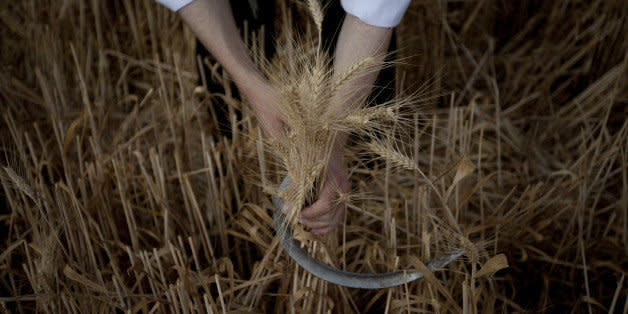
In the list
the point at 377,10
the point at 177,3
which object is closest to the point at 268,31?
the point at 177,3

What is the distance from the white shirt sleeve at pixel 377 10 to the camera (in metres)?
0.64

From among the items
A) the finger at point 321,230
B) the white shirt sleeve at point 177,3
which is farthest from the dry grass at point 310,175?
the white shirt sleeve at point 177,3

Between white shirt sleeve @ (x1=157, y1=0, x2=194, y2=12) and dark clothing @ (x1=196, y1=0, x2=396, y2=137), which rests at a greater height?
white shirt sleeve @ (x1=157, y1=0, x2=194, y2=12)

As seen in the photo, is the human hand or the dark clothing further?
Result: the dark clothing

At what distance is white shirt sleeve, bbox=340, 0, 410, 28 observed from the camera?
638 millimetres

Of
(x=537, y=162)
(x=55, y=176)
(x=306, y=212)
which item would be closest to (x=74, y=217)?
(x=55, y=176)

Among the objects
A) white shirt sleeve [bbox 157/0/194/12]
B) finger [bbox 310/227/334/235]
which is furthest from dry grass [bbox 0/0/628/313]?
white shirt sleeve [bbox 157/0/194/12]

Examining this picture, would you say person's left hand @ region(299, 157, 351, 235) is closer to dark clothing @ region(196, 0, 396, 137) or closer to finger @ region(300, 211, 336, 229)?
finger @ region(300, 211, 336, 229)

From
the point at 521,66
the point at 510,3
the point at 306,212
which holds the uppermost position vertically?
the point at 306,212

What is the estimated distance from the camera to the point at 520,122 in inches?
57.8

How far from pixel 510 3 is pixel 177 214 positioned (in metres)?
1.48

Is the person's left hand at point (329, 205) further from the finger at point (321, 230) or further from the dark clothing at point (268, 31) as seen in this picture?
the dark clothing at point (268, 31)

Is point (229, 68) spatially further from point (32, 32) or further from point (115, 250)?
point (32, 32)

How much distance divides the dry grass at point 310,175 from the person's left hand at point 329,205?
32mm
